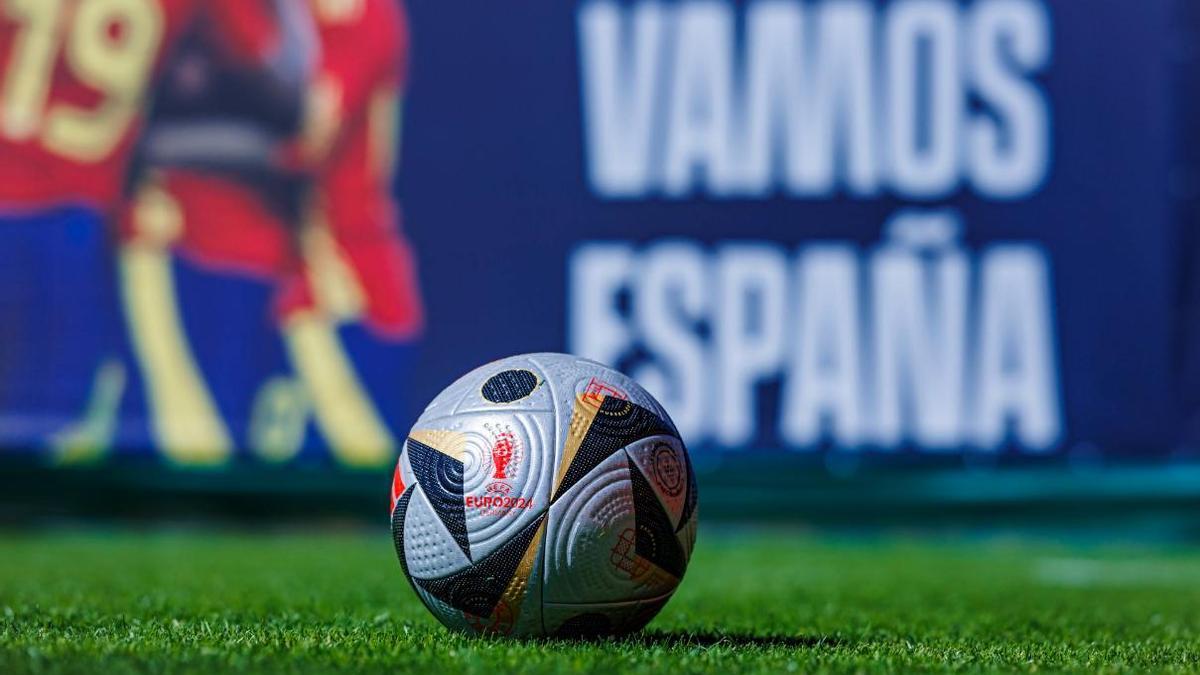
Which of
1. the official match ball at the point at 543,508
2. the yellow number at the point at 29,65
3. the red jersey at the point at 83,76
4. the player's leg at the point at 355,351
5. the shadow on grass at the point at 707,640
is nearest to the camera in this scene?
the official match ball at the point at 543,508

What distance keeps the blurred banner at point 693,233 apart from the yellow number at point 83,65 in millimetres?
278

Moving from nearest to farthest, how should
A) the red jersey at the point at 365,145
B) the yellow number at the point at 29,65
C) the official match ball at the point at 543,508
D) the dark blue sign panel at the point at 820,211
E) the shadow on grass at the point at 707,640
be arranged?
the official match ball at the point at 543,508, the shadow on grass at the point at 707,640, the dark blue sign panel at the point at 820,211, the red jersey at the point at 365,145, the yellow number at the point at 29,65

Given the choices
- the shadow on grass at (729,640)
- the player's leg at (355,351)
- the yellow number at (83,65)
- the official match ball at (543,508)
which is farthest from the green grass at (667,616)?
the yellow number at (83,65)

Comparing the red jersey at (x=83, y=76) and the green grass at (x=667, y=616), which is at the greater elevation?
the red jersey at (x=83, y=76)

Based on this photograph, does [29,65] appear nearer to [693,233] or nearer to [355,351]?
[355,351]

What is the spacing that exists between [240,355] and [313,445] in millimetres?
887

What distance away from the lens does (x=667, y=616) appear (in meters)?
5.39

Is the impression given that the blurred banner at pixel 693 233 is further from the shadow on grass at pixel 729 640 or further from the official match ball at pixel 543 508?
the official match ball at pixel 543 508

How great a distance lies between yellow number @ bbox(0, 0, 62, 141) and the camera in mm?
12000

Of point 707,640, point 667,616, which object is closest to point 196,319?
point 667,616

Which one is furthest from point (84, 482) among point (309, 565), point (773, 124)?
point (773, 124)

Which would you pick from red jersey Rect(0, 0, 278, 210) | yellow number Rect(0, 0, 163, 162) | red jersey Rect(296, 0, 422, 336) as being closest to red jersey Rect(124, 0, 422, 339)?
red jersey Rect(296, 0, 422, 336)

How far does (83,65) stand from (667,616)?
27.9 ft

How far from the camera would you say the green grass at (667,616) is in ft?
12.4
